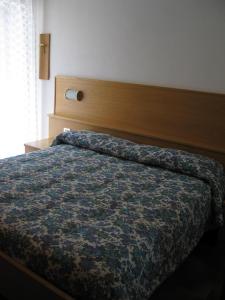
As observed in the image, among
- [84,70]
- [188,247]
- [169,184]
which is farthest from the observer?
[84,70]

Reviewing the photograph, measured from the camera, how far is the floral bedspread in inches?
52.6

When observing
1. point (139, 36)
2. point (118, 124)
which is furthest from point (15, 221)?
point (139, 36)

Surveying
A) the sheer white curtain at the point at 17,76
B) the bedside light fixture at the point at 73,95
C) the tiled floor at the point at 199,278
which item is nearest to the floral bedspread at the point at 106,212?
the tiled floor at the point at 199,278

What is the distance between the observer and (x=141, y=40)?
9.52ft

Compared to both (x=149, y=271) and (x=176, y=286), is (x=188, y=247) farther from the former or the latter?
(x=149, y=271)

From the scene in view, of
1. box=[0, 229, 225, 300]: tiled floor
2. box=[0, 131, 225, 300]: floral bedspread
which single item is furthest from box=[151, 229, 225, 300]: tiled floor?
box=[0, 131, 225, 300]: floral bedspread

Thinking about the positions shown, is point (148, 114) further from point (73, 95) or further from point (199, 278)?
point (199, 278)

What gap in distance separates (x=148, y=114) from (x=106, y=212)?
1400 millimetres

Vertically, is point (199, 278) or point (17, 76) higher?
point (17, 76)

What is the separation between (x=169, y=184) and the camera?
7.07 ft

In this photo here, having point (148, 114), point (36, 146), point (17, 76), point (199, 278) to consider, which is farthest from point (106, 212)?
point (17, 76)

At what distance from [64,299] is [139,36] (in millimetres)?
2376

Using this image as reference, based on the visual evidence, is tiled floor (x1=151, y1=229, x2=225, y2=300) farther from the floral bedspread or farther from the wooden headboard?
the wooden headboard

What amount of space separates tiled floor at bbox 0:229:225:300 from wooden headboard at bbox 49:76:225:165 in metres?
0.74
